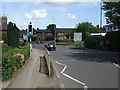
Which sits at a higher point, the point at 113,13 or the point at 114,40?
the point at 113,13

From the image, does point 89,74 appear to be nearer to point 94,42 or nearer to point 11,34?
point 11,34

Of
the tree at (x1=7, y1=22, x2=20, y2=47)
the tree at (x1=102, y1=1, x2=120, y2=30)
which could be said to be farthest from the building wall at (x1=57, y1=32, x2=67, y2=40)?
the tree at (x1=7, y1=22, x2=20, y2=47)

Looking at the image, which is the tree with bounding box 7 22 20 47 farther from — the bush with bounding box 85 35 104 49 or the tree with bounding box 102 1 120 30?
the bush with bounding box 85 35 104 49

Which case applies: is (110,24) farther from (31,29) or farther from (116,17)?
(31,29)

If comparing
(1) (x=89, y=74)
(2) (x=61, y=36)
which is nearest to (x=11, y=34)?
(1) (x=89, y=74)

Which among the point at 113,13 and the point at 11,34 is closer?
the point at 11,34

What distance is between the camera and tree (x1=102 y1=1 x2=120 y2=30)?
944 inches

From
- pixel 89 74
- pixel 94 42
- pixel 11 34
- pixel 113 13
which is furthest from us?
pixel 94 42

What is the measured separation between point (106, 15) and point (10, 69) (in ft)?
62.7

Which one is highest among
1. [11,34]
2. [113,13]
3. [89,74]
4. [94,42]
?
[113,13]

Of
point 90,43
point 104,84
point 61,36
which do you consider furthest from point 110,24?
point 61,36

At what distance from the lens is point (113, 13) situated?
24703mm

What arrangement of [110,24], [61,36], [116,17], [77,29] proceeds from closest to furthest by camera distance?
1. [116,17]
2. [110,24]
3. [77,29]
4. [61,36]

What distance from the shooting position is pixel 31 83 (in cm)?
796
